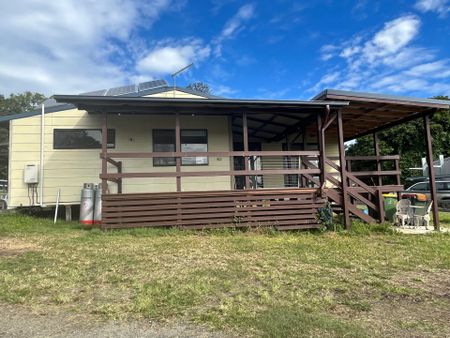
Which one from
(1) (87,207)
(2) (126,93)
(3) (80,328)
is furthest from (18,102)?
(3) (80,328)

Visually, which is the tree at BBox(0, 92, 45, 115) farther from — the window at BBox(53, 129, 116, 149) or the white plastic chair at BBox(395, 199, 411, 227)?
the white plastic chair at BBox(395, 199, 411, 227)

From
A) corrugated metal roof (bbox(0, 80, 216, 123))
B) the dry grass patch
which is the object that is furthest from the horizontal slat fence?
corrugated metal roof (bbox(0, 80, 216, 123))

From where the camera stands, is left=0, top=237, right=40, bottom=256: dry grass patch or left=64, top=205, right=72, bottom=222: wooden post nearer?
left=0, top=237, right=40, bottom=256: dry grass patch

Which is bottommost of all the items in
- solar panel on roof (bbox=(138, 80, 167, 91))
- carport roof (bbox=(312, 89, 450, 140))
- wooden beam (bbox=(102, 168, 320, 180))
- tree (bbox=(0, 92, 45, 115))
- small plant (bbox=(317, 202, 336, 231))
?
small plant (bbox=(317, 202, 336, 231))

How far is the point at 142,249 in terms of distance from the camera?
6.12m

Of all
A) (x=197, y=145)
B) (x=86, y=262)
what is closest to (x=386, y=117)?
(x=197, y=145)

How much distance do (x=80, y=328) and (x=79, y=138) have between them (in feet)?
27.2

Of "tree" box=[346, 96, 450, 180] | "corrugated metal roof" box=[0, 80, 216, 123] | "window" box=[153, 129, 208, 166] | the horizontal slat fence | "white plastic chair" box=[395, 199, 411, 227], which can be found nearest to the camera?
the horizontal slat fence

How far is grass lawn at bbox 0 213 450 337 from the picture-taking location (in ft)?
10.5

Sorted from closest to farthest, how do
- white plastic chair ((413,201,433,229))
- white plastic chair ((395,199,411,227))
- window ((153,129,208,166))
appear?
white plastic chair ((413,201,433,229)) < white plastic chair ((395,199,411,227)) < window ((153,129,208,166))

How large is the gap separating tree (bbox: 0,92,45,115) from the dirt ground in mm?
47338

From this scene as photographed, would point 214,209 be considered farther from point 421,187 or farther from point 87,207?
point 421,187

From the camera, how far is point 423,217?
31.0 ft

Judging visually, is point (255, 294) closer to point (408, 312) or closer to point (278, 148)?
point (408, 312)
